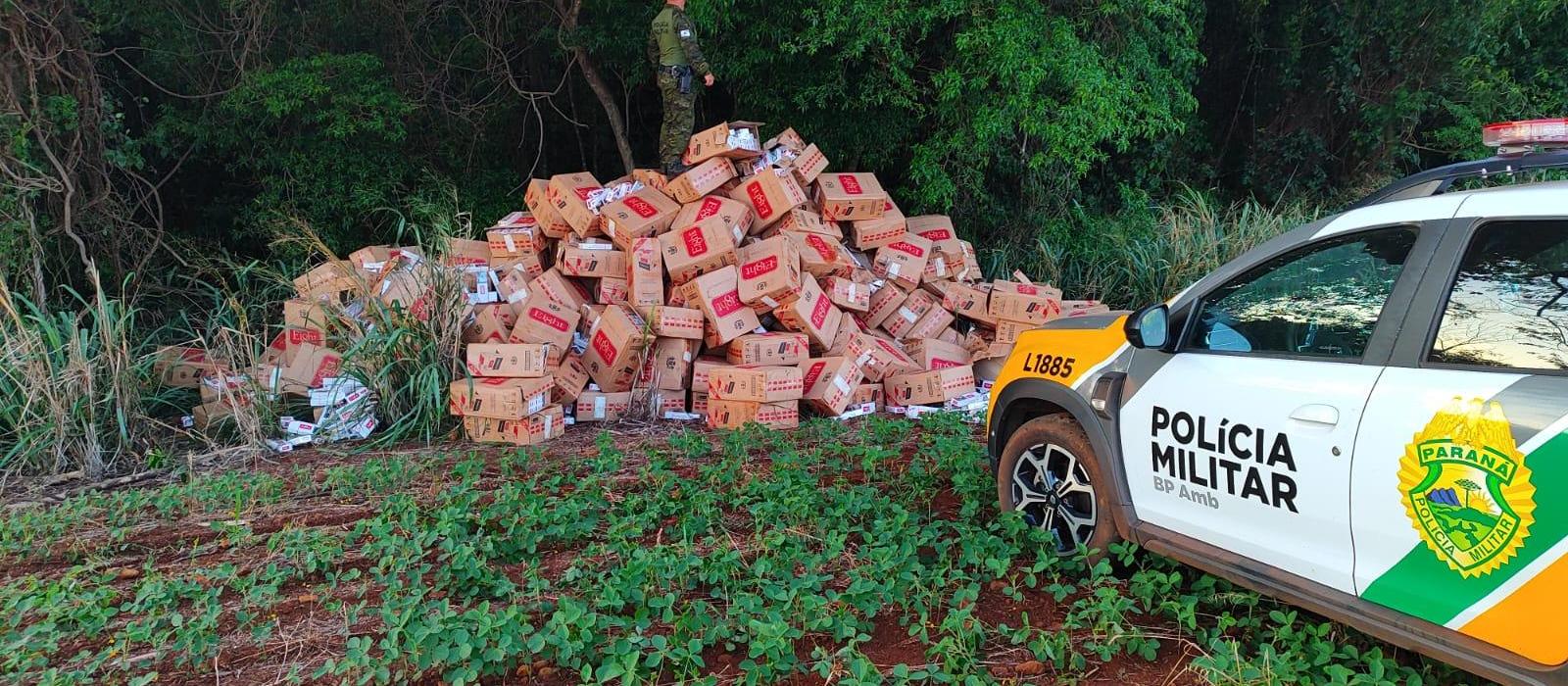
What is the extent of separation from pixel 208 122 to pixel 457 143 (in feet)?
8.73

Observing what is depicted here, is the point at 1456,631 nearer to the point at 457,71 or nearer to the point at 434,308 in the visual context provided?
the point at 434,308

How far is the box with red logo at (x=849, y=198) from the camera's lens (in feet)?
29.0

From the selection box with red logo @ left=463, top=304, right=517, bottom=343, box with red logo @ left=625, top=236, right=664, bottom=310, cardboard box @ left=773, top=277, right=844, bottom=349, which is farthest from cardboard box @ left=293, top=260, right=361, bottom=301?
cardboard box @ left=773, top=277, right=844, bottom=349

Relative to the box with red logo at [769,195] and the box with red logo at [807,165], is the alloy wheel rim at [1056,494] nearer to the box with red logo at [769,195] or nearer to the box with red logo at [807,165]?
the box with red logo at [769,195]

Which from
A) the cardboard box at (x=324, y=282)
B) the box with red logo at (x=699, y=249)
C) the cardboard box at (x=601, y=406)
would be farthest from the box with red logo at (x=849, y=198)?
the cardboard box at (x=324, y=282)

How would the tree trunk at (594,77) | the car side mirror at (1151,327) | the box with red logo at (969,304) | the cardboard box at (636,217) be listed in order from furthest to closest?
1. the tree trunk at (594,77)
2. the box with red logo at (969,304)
3. the cardboard box at (636,217)
4. the car side mirror at (1151,327)

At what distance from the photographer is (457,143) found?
11.9 meters

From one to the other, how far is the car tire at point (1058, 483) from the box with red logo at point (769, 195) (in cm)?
438

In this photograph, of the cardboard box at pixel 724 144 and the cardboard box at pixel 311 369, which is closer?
the cardboard box at pixel 311 369

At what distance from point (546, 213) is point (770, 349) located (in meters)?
2.70

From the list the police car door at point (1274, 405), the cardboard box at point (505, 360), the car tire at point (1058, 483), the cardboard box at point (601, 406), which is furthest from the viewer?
the cardboard box at point (601, 406)

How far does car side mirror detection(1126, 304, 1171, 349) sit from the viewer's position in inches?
135

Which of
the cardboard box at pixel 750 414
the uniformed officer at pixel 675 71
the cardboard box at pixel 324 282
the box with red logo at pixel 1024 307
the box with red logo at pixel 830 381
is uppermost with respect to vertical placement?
the uniformed officer at pixel 675 71

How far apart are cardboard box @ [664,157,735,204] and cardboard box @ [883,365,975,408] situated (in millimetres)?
2330
